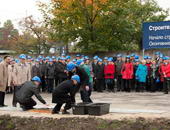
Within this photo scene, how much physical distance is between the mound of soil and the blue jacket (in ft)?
30.7

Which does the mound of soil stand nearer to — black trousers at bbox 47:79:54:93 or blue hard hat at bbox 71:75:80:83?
blue hard hat at bbox 71:75:80:83

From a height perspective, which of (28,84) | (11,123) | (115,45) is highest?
(115,45)

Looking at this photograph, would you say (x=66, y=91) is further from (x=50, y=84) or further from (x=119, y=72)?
(x=50, y=84)

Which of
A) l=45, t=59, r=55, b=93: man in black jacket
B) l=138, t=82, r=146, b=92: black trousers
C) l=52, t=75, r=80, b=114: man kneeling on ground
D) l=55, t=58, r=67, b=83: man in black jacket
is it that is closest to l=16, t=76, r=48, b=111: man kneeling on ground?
l=52, t=75, r=80, b=114: man kneeling on ground

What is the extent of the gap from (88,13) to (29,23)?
26624 millimetres

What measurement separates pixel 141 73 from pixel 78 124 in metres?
9.57

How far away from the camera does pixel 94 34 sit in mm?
26266

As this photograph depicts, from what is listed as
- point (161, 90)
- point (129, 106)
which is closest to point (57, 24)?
point (161, 90)

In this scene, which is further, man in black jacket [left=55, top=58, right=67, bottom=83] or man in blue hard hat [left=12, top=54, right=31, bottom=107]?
man in black jacket [left=55, top=58, right=67, bottom=83]

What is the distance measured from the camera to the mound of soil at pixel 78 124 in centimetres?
1103

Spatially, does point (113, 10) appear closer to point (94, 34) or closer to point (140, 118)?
point (94, 34)

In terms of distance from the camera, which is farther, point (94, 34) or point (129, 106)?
point (94, 34)

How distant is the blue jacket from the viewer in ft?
67.8

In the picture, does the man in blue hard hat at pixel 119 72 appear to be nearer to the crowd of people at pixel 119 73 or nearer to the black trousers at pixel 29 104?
the crowd of people at pixel 119 73
